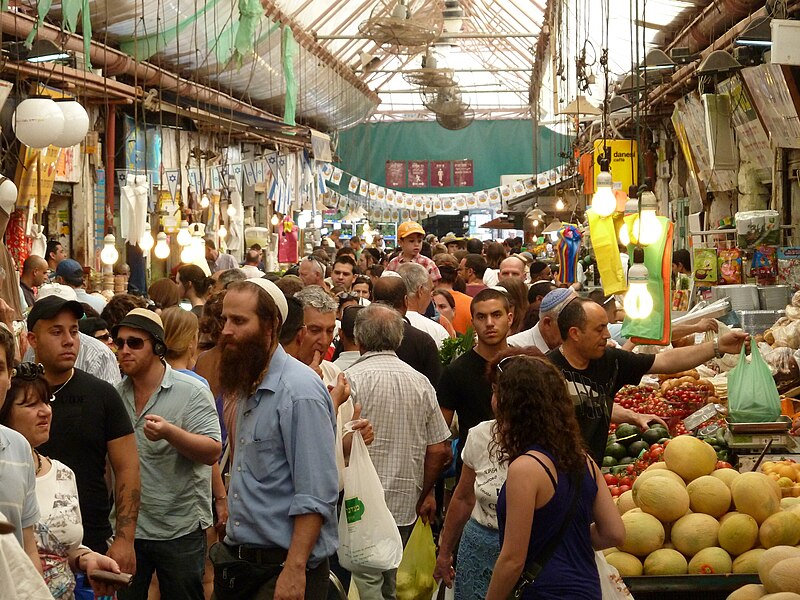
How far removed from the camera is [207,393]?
4.67 meters

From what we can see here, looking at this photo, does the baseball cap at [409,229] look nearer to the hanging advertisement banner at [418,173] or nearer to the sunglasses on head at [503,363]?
the sunglasses on head at [503,363]

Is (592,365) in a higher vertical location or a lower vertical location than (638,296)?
lower

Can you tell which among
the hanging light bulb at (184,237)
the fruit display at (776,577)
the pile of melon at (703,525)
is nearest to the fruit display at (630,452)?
the pile of melon at (703,525)

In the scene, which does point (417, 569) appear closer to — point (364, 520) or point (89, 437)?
point (364, 520)

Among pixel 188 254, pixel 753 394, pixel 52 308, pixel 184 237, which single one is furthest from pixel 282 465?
pixel 184 237

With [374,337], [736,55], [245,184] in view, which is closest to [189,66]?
[245,184]

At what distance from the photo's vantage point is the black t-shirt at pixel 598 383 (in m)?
4.77

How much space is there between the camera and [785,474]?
18.0 feet

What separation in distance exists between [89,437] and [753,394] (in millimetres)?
3212

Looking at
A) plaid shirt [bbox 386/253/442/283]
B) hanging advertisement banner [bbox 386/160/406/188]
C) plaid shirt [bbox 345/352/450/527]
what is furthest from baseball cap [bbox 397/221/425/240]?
hanging advertisement banner [bbox 386/160/406/188]

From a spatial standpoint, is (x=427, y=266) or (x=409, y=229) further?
(x=409, y=229)

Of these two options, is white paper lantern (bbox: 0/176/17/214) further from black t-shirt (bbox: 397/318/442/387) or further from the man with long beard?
the man with long beard

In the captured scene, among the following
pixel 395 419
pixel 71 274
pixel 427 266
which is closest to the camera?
pixel 395 419

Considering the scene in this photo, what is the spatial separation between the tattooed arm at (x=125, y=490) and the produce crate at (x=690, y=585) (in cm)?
187
